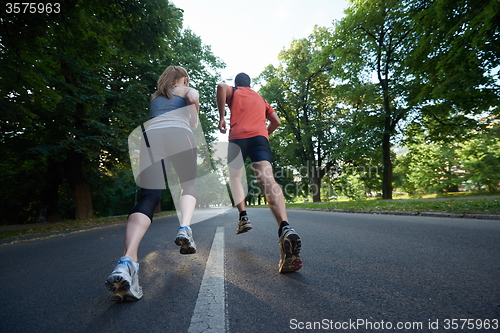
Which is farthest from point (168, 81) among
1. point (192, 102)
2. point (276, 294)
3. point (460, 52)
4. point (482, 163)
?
point (482, 163)

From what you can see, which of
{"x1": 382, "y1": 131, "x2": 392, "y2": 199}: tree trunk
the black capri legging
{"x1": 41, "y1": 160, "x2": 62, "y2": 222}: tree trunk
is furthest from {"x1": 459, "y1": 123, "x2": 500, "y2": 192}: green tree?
{"x1": 41, "y1": 160, "x2": 62, "y2": 222}: tree trunk

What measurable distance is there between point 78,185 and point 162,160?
13.4 m

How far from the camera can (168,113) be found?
2412 millimetres

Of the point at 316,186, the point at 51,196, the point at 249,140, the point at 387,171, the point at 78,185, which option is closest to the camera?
the point at 249,140

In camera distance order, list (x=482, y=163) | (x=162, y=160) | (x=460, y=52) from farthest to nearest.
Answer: (x=482, y=163)
(x=460, y=52)
(x=162, y=160)

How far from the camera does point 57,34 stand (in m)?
6.23

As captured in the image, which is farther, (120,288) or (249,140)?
(249,140)

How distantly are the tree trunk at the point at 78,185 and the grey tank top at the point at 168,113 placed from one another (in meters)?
13.1

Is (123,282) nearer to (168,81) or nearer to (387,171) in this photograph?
(168,81)

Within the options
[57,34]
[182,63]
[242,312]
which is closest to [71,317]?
[242,312]

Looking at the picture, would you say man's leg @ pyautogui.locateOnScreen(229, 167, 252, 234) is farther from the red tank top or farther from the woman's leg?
the woman's leg

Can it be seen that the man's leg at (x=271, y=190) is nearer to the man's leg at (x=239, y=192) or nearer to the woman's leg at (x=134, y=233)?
the man's leg at (x=239, y=192)

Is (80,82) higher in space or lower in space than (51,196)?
higher

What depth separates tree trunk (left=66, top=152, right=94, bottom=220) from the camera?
13016 mm
